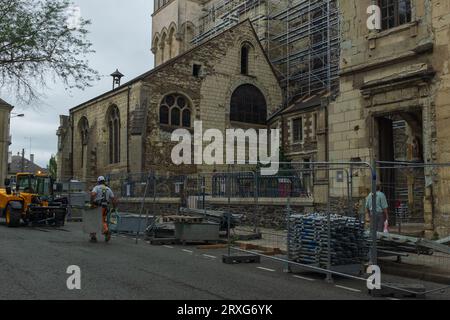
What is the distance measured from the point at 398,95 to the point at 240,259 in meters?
7.36

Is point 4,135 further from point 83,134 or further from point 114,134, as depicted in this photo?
point 114,134

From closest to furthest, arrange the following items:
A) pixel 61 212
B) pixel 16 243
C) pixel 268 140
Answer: pixel 16 243 → pixel 61 212 → pixel 268 140

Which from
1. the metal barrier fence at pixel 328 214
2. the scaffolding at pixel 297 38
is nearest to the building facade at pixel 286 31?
the scaffolding at pixel 297 38

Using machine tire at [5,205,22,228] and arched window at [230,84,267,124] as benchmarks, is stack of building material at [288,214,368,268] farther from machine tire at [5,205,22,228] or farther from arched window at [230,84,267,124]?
arched window at [230,84,267,124]

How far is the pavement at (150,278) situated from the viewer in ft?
22.4

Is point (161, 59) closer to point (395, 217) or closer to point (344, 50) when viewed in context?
point (344, 50)

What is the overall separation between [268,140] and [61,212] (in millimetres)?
18632

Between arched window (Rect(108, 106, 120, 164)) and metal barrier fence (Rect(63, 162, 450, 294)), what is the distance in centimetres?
1639

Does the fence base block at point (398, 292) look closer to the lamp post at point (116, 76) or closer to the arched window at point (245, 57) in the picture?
the arched window at point (245, 57)

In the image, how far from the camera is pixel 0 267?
28.5ft

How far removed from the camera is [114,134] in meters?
35.7

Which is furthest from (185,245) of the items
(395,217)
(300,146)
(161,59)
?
(161,59)
